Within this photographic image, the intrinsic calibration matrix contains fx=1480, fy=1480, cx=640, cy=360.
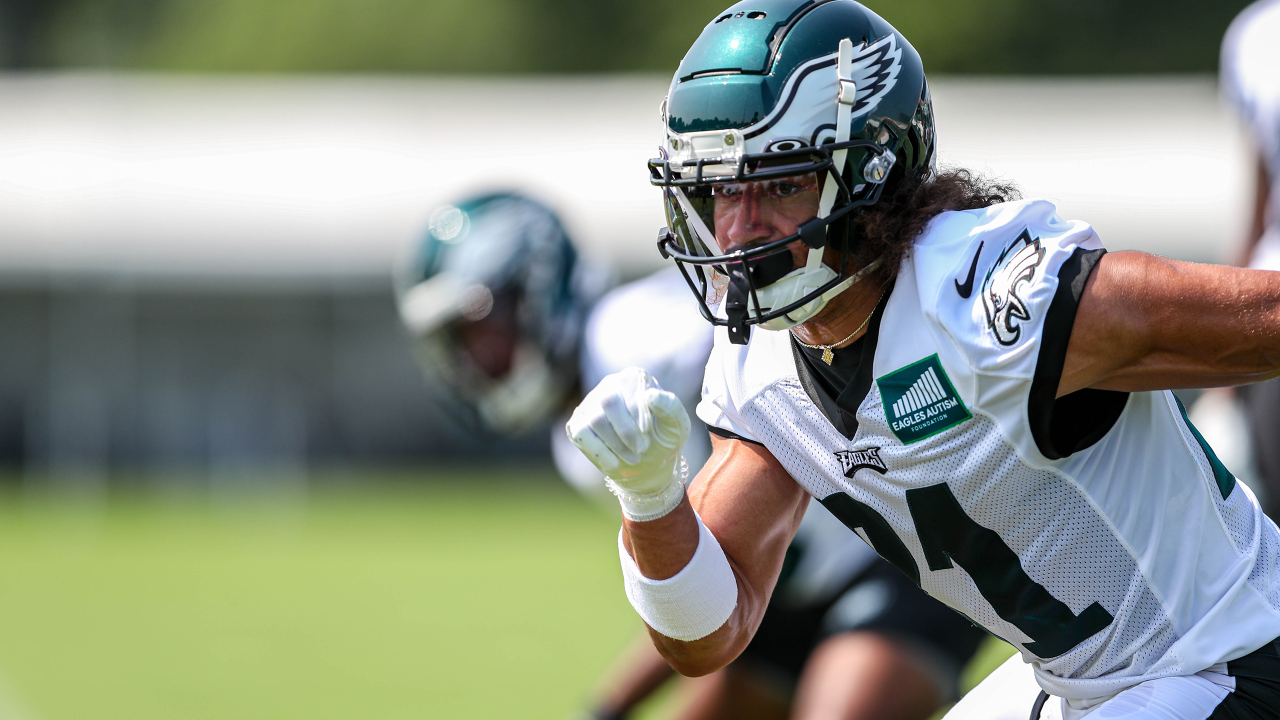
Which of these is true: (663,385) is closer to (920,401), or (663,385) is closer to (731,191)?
(731,191)

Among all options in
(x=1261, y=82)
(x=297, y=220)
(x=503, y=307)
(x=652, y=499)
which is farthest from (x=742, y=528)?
(x=297, y=220)

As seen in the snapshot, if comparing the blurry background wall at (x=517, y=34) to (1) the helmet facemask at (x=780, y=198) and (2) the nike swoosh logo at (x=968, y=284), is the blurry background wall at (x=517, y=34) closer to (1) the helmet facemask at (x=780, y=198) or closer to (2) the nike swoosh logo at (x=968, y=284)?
(1) the helmet facemask at (x=780, y=198)

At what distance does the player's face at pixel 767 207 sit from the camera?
108 inches

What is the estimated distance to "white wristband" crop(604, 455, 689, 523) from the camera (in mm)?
2691

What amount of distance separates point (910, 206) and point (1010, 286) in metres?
0.41

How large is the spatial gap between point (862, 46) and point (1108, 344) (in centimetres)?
79

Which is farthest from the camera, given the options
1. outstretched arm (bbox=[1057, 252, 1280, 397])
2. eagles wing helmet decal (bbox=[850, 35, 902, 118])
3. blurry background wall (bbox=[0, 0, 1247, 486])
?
blurry background wall (bbox=[0, 0, 1247, 486])

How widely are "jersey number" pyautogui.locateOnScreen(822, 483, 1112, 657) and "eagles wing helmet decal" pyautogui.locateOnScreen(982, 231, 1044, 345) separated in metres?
0.34

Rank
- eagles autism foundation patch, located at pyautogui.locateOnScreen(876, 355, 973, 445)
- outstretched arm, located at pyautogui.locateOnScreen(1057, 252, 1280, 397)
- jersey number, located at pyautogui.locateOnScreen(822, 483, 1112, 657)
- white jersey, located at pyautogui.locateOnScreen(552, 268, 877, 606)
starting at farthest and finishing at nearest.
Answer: white jersey, located at pyautogui.locateOnScreen(552, 268, 877, 606), jersey number, located at pyautogui.locateOnScreen(822, 483, 1112, 657), eagles autism foundation patch, located at pyautogui.locateOnScreen(876, 355, 973, 445), outstretched arm, located at pyautogui.locateOnScreen(1057, 252, 1280, 397)

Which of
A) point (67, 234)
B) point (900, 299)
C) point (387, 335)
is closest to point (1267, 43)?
point (900, 299)

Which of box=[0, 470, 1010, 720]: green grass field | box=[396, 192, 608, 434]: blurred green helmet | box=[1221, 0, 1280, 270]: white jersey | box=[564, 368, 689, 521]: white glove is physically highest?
box=[1221, 0, 1280, 270]: white jersey

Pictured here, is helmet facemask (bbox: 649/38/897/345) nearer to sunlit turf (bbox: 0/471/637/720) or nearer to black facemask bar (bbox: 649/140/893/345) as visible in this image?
black facemask bar (bbox: 649/140/893/345)

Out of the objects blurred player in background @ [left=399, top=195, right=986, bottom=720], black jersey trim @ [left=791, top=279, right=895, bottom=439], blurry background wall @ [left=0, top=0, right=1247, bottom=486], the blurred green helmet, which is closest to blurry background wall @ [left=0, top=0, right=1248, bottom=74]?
blurry background wall @ [left=0, top=0, right=1247, bottom=486]

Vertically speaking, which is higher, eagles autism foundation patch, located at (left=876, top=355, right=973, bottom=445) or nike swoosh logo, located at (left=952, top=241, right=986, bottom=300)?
nike swoosh logo, located at (left=952, top=241, right=986, bottom=300)
